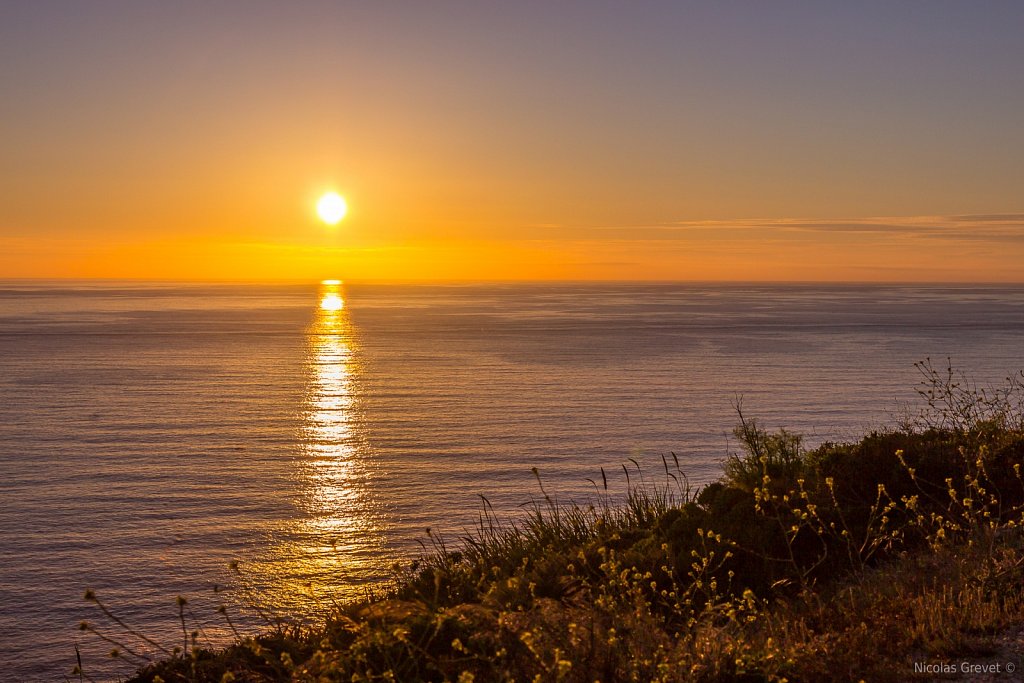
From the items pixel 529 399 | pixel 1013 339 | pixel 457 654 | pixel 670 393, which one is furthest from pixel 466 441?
pixel 1013 339

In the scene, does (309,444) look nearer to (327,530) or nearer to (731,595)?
(327,530)

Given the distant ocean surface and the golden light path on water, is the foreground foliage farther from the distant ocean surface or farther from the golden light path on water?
the distant ocean surface

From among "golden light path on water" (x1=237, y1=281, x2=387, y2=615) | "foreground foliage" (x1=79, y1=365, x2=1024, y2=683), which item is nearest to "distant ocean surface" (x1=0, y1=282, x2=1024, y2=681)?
"golden light path on water" (x1=237, y1=281, x2=387, y2=615)

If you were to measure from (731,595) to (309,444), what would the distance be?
22300 mm

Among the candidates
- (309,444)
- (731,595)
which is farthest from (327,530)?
(731,595)

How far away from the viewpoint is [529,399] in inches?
1399

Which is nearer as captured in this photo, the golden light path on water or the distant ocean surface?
the golden light path on water

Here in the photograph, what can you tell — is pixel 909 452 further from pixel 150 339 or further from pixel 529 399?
pixel 150 339

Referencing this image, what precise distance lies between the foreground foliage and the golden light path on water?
178 cm

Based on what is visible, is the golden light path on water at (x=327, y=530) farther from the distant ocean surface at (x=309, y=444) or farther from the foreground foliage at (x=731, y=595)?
the foreground foliage at (x=731, y=595)

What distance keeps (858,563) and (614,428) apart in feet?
66.3

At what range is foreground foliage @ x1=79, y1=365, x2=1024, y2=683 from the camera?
5.48m

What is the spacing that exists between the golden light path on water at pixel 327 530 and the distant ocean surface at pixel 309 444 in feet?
0.23

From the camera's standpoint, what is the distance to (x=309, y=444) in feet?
88.6
